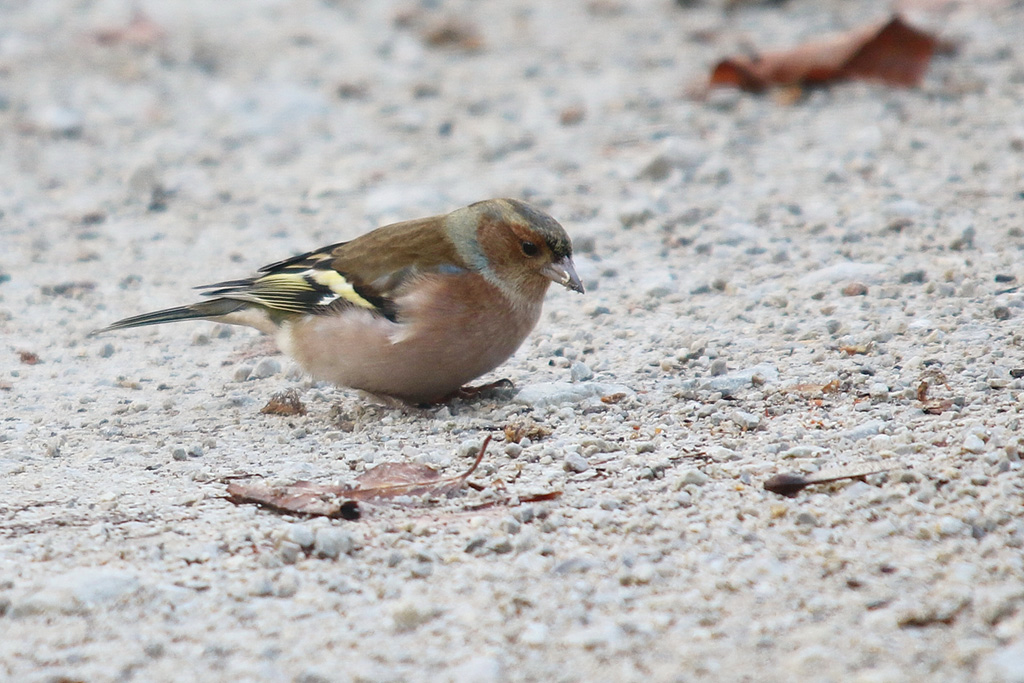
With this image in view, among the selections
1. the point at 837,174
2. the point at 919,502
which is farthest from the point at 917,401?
the point at 837,174

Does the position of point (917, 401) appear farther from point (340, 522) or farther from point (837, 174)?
point (837, 174)

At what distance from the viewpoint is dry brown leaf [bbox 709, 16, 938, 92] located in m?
8.17

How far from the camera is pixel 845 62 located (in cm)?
822

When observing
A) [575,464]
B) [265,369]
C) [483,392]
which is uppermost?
[575,464]

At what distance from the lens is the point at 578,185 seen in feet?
24.2

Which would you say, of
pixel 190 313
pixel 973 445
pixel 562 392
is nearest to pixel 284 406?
pixel 190 313

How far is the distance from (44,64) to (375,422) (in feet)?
20.1

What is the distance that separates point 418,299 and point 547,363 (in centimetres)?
81

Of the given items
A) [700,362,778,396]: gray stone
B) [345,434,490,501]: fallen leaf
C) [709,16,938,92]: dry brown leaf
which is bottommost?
[345,434,490,501]: fallen leaf

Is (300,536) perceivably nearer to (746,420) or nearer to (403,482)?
(403,482)

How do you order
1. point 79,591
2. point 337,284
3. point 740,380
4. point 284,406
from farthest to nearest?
1. point 337,284
2. point 284,406
3. point 740,380
4. point 79,591

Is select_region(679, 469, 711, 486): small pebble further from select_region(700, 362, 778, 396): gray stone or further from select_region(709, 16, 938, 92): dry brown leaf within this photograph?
select_region(709, 16, 938, 92): dry brown leaf

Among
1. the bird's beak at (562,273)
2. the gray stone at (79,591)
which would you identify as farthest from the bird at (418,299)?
the gray stone at (79,591)

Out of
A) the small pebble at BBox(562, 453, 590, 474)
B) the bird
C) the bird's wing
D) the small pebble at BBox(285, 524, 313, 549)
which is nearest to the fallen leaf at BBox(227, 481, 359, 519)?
the small pebble at BBox(285, 524, 313, 549)
